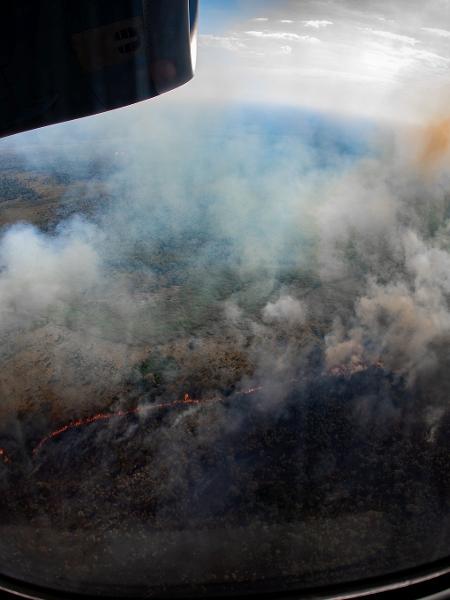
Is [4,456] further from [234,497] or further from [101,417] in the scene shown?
[234,497]

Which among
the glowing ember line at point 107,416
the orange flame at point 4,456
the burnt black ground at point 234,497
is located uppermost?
the orange flame at point 4,456

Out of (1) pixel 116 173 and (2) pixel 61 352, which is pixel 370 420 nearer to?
(2) pixel 61 352

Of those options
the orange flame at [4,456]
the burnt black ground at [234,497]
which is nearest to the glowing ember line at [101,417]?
the burnt black ground at [234,497]

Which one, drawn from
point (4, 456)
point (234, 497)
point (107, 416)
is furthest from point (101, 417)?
point (234, 497)

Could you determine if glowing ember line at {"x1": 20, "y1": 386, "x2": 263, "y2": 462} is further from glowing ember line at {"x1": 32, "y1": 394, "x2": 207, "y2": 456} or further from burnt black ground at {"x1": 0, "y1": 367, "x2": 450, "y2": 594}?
burnt black ground at {"x1": 0, "y1": 367, "x2": 450, "y2": 594}

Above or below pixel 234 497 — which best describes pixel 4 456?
above

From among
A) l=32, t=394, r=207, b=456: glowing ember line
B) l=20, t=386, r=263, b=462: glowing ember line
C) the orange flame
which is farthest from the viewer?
l=32, t=394, r=207, b=456: glowing ember line

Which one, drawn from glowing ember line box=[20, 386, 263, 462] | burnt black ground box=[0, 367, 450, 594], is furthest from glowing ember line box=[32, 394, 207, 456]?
burnt black ground box=[0, 367, 450, 594]

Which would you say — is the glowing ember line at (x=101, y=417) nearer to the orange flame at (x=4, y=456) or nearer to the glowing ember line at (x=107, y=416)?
the glowing ember line at (x=107, y=416)

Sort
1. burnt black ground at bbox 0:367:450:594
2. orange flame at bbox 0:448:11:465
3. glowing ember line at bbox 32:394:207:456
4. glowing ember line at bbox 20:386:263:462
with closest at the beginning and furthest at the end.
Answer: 1. burnt black ground at bbox 0:367:450:594
2. orange flame at bbox 0:448:11:465
3. glowing ember line at bbox 20:386:263:462
4. glowing ember line at bbox 32:394:207:456

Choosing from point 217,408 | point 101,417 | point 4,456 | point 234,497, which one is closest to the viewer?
point 234,497

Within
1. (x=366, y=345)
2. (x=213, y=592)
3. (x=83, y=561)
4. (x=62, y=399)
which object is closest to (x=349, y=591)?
(x=213, y=592)
